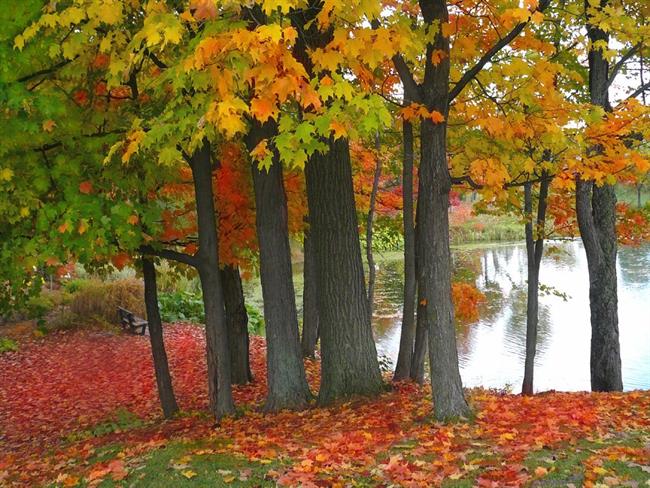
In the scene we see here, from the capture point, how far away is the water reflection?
15.1 meters

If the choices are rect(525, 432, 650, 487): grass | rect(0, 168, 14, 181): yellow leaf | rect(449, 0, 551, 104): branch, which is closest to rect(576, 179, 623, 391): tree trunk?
rect(449, 0, 551, 104): branch

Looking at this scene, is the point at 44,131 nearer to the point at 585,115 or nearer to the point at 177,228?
the point at 177,228

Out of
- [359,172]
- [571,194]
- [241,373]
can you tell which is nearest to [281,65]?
[241,373]

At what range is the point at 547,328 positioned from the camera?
19234 mm

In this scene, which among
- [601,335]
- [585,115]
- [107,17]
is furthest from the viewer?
[601,335]

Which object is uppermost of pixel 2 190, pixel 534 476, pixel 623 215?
pixel 2 190

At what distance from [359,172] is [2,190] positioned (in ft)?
26.7

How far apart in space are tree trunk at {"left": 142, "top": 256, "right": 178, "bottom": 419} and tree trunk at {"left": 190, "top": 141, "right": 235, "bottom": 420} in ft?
4.92

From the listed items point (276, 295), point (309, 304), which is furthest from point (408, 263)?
point (309, 304)

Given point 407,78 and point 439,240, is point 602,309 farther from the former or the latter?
point 407,78

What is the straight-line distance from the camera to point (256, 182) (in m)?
8.03

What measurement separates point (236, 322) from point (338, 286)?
3.56 m

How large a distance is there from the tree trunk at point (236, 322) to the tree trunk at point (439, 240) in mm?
4751

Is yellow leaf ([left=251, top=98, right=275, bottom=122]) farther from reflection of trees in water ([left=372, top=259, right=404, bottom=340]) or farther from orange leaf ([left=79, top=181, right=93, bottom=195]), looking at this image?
reflection of trees in water ([left=372, top=259, right=404, bottom=340])
